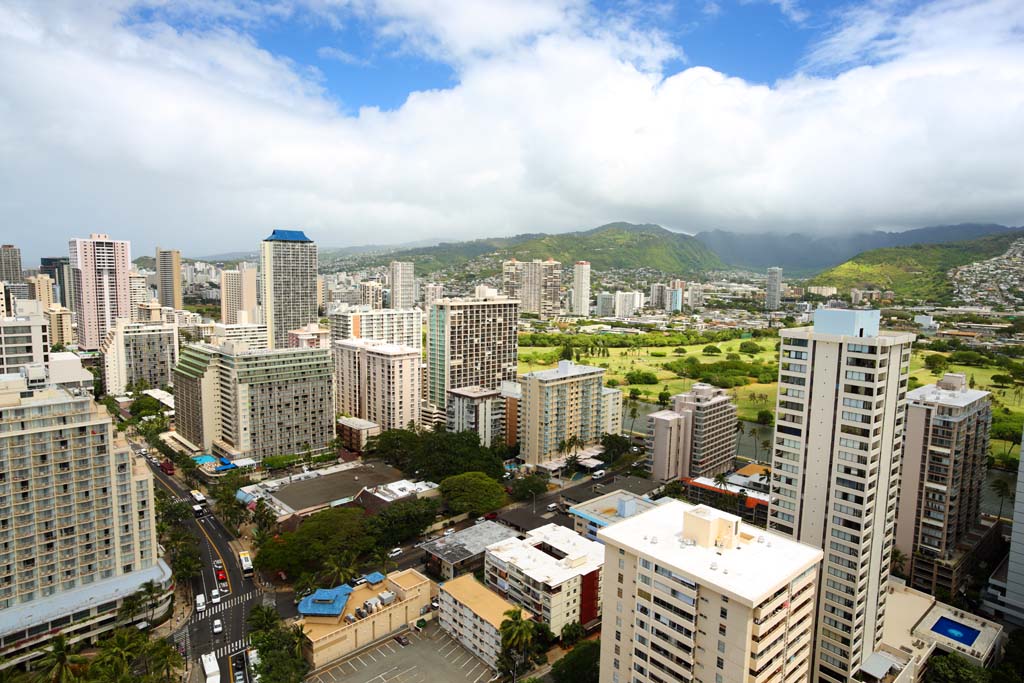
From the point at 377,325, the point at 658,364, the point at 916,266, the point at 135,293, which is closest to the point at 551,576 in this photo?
the point at 377,325

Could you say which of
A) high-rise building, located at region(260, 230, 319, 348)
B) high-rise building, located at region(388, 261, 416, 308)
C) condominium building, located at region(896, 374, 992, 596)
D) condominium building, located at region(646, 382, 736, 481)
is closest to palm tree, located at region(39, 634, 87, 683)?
condominium building, located at region(646, 382, 736, 481)

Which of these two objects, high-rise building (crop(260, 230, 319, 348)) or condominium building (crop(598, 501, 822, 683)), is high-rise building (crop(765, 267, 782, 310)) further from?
condominium building (crop(598, 501, 822, 683))

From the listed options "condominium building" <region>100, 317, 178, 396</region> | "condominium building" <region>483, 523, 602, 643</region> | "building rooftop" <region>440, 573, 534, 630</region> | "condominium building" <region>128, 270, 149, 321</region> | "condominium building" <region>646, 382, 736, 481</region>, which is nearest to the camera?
"building rooftop" <region>440, 573, 534, 630</region>

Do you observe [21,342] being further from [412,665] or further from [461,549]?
[412,665]

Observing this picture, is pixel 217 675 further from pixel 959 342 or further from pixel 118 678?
pixel 959 342

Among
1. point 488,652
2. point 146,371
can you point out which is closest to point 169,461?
point 146,371
